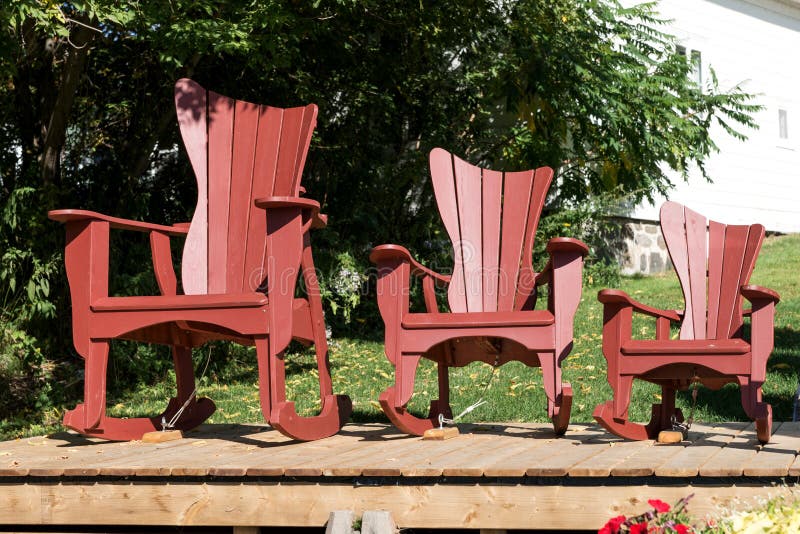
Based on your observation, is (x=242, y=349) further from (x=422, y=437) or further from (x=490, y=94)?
(x=422, y=437)

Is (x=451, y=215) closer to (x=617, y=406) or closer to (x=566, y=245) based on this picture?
(x=566, y=245)

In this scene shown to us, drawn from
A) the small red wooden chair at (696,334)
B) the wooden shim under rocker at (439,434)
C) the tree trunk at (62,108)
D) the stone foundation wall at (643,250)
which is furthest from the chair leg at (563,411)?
the stone foundation wall at (643,250)

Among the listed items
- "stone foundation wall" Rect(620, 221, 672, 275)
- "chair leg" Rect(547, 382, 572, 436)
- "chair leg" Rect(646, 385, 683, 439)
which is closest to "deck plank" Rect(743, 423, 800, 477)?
"chair leg" Rect(646, 385, 683, 439)

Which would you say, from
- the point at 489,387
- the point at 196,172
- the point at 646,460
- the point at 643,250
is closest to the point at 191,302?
the point at 196,172

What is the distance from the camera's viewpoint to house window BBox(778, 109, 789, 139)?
1137 centimetres

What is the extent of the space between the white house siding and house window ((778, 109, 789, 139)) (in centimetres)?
4

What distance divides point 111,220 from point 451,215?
132 cm

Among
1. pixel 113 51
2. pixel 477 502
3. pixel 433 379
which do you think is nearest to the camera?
pixel 477 502

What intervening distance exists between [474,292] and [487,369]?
2.19 metres

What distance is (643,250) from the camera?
9562 millimetres

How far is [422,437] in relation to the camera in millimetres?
3209

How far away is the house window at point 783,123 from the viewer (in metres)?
11.4

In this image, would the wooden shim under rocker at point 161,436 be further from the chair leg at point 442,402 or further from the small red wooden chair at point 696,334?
the small red wooden chair at point 696,334

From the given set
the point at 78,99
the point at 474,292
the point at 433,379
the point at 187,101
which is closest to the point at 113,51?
the point at 78,99
